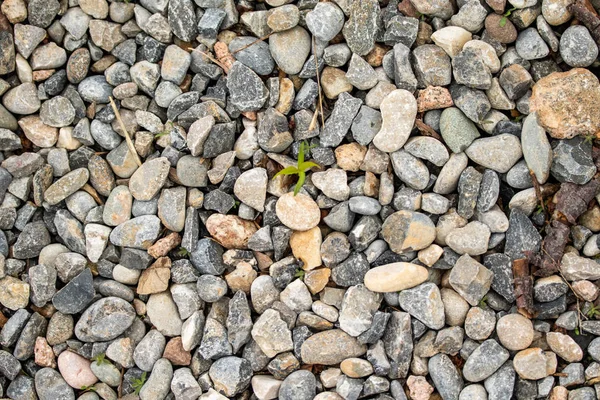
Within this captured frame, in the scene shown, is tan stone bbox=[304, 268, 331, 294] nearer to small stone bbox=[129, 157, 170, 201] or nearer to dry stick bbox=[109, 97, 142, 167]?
small stone bbox=[129, 157, 170, 201]

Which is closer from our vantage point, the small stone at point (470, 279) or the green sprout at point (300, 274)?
the small stone at point (470, 279)

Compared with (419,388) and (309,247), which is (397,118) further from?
(419,388)

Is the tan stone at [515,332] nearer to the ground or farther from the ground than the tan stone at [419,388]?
farther from the ground

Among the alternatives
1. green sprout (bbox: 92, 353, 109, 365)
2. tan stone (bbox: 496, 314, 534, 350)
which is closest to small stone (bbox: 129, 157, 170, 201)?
green sprout (bbox: 92, 353, 109, 365)

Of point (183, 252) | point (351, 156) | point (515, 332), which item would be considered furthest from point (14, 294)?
point (515, 332)

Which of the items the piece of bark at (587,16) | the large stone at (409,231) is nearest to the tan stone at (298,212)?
the large stone at (409,231)

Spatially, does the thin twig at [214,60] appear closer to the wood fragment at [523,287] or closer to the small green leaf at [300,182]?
the small green leaf at [300,182]

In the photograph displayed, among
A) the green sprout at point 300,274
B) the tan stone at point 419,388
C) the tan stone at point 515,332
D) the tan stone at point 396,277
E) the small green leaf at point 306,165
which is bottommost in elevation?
the tan stone at point 419,388
